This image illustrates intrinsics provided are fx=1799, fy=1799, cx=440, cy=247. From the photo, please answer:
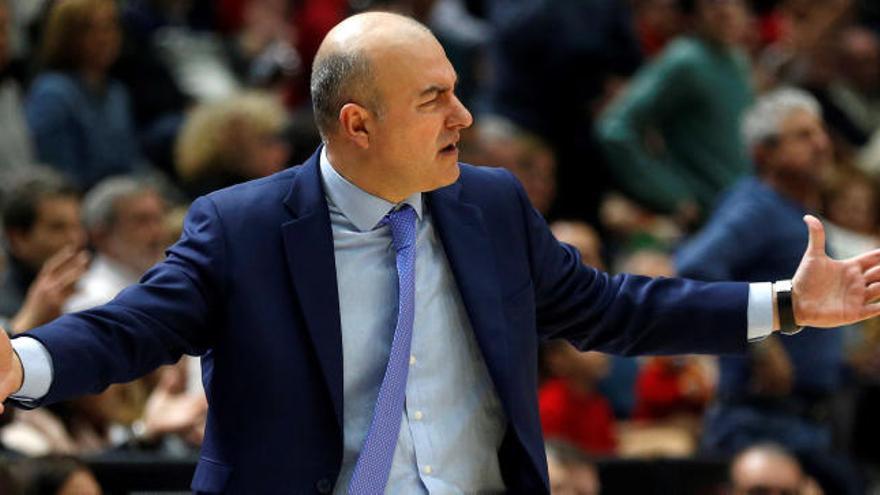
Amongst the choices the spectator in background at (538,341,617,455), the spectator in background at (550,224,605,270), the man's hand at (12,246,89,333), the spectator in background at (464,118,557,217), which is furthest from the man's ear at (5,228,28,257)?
the spectator in background at (464,118,557,217)

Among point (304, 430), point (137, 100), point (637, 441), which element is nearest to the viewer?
point (304, 430)

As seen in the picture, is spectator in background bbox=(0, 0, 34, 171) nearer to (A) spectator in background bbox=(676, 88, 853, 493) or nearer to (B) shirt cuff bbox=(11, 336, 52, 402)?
(A) spectator in background bbox=(676, 88, 853, 493)

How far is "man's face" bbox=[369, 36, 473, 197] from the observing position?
133 inches

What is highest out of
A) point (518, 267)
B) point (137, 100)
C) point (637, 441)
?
point (518, 267)

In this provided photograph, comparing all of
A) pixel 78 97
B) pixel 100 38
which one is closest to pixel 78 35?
pixel 100 38

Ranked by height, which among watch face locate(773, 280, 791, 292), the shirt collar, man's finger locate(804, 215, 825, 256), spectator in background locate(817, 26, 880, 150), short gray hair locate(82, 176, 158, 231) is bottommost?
spectator in background locate(817, 26, 880, 150)

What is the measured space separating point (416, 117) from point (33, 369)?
2.82ft

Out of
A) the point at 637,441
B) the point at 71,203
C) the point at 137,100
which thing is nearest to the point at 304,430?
the point at 71,203

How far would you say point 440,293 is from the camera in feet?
11.3

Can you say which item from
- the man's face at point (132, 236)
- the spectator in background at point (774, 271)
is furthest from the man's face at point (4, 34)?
the spectator in background at point (774, 271)

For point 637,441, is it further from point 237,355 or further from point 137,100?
point 237,355

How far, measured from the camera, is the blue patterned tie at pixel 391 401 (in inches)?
128

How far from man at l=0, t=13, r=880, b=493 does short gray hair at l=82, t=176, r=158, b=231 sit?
2993mm

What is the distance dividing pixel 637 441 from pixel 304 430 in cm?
370
